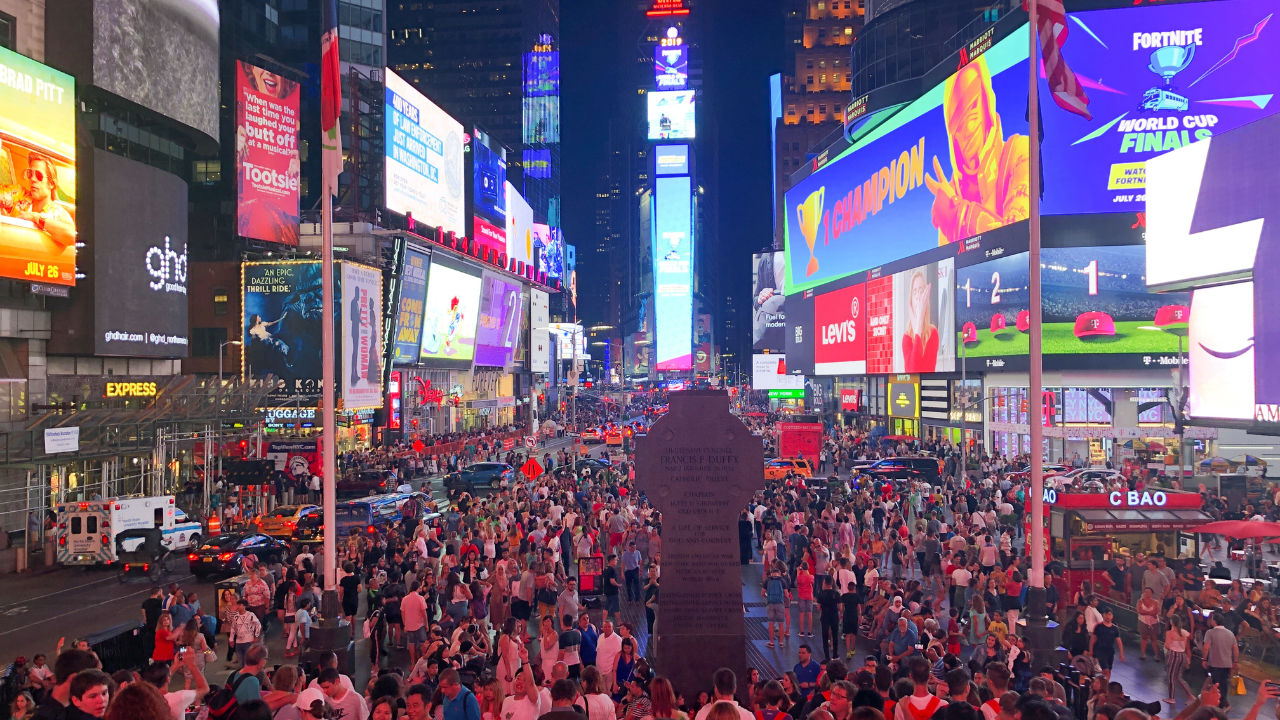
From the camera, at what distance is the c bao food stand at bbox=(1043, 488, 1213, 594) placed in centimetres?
1733

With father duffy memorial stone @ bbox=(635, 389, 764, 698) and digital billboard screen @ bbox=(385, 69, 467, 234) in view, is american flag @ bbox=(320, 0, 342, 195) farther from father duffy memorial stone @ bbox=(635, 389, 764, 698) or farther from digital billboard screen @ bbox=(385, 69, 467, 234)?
digital billboard screen @ bbox=(385, 69, 467, 234)

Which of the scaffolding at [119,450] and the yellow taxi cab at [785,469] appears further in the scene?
the yellow taxi cab at [785,469]

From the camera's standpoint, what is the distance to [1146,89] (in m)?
43.8

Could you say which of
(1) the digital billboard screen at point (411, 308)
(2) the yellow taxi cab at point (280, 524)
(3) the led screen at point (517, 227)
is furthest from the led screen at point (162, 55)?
(3) the led screen at point (517, 227)

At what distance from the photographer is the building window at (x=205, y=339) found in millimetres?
52562

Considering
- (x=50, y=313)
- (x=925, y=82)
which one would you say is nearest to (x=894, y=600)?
(x=50, y=313)

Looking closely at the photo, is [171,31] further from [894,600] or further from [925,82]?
[925,82]

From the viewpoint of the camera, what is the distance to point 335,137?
13.5m

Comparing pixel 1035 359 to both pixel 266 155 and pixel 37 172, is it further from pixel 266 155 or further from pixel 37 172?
pixel 266 155

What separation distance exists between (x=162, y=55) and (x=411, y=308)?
2213 cm

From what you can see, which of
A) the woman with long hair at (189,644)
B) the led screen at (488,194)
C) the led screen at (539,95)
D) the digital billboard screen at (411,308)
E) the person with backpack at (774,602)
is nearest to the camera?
the woman with long hair at (189,644)

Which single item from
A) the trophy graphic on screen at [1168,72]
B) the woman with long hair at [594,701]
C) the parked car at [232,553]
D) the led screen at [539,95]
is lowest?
the parked car at [232,553]

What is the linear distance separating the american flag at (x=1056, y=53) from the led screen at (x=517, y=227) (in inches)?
2885

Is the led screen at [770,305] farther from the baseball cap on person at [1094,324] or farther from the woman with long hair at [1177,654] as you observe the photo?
the woman with long hair at [1177,654]
